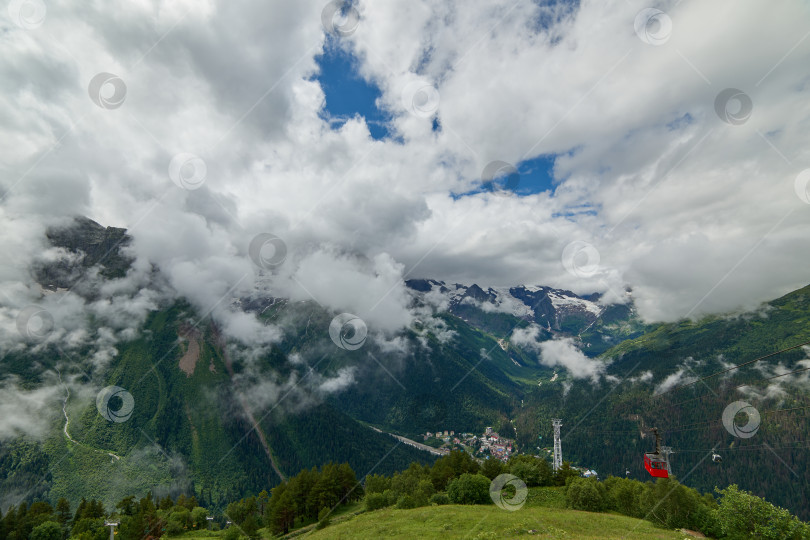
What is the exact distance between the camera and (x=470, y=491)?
2264 inches

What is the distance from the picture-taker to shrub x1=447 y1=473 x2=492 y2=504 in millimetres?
57344

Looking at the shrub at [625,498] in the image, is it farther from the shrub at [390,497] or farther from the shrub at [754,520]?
the shrub at [390,497]

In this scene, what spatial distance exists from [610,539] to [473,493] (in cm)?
2855

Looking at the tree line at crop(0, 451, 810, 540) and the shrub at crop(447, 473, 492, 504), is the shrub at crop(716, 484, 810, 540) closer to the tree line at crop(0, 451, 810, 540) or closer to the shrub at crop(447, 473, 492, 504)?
the tree line at crop(0, 451, 810, 540)

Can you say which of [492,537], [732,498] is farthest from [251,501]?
[732,498]

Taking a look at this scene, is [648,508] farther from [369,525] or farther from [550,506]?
[369,525]

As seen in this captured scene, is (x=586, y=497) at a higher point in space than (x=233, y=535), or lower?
higher

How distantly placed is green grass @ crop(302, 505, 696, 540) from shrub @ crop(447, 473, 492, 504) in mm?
8898

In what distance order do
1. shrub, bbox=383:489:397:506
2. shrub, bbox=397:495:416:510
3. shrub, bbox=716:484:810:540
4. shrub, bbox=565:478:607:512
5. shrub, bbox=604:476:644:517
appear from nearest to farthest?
shrub, bbox=716:484:810:540
shrub, bbox=604:476:644:517
shrub, bbox=565:478:607:512
shrub, bbox=397:495:416:510
shrub, bbox=383:489:397:506

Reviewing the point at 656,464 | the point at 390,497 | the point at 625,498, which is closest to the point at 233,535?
the point at 390,497

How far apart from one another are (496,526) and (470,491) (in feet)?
71.2

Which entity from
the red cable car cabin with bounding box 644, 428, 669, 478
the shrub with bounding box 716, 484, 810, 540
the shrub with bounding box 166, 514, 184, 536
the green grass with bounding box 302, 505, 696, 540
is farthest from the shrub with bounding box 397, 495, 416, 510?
the shrub with bounding box 166, 514, 184, 536

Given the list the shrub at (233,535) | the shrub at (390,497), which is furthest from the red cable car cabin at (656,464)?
the shrub at (233,535)

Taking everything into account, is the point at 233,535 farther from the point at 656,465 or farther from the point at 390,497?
the point at 656,465
